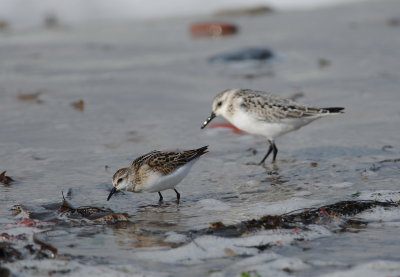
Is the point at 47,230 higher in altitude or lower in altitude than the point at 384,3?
lower

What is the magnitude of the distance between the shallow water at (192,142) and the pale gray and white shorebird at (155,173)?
0.62 feet

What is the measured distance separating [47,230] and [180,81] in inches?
247

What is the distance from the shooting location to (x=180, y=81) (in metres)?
11.5

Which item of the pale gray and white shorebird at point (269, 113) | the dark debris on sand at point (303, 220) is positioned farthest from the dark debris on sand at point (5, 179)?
the pale gray and white shorebird at point (269, 113)

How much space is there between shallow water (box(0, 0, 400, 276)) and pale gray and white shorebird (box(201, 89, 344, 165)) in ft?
0.95

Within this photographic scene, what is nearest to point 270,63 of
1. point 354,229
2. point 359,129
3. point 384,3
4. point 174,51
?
point 174,51

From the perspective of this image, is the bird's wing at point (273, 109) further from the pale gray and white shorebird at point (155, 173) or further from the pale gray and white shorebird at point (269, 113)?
the pale gray and white shorebird at point (155, 173)

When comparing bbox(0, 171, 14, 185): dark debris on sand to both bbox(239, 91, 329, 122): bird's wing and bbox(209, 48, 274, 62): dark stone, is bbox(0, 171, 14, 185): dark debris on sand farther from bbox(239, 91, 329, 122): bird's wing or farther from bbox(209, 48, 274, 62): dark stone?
bbox(209, 48, 274, 62): dark stone

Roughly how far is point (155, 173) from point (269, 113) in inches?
80.7

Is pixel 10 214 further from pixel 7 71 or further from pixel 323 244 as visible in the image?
pixel 7 71

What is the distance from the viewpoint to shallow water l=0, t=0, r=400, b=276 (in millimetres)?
5020

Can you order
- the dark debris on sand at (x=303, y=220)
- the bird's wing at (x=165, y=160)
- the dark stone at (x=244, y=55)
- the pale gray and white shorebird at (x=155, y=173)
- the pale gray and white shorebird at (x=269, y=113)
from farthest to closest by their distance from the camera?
the dark stone at (x=244, y=55)
the pale gray and white shorebird at (x=269, y=113)
the bird's wing at (x=165, y=160)
the pale gray and white shorebird at (x=155, y=173)
the dark debris on sand at (x=303, y=220)

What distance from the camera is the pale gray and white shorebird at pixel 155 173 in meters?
6.43

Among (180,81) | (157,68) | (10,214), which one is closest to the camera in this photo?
(10,214)
